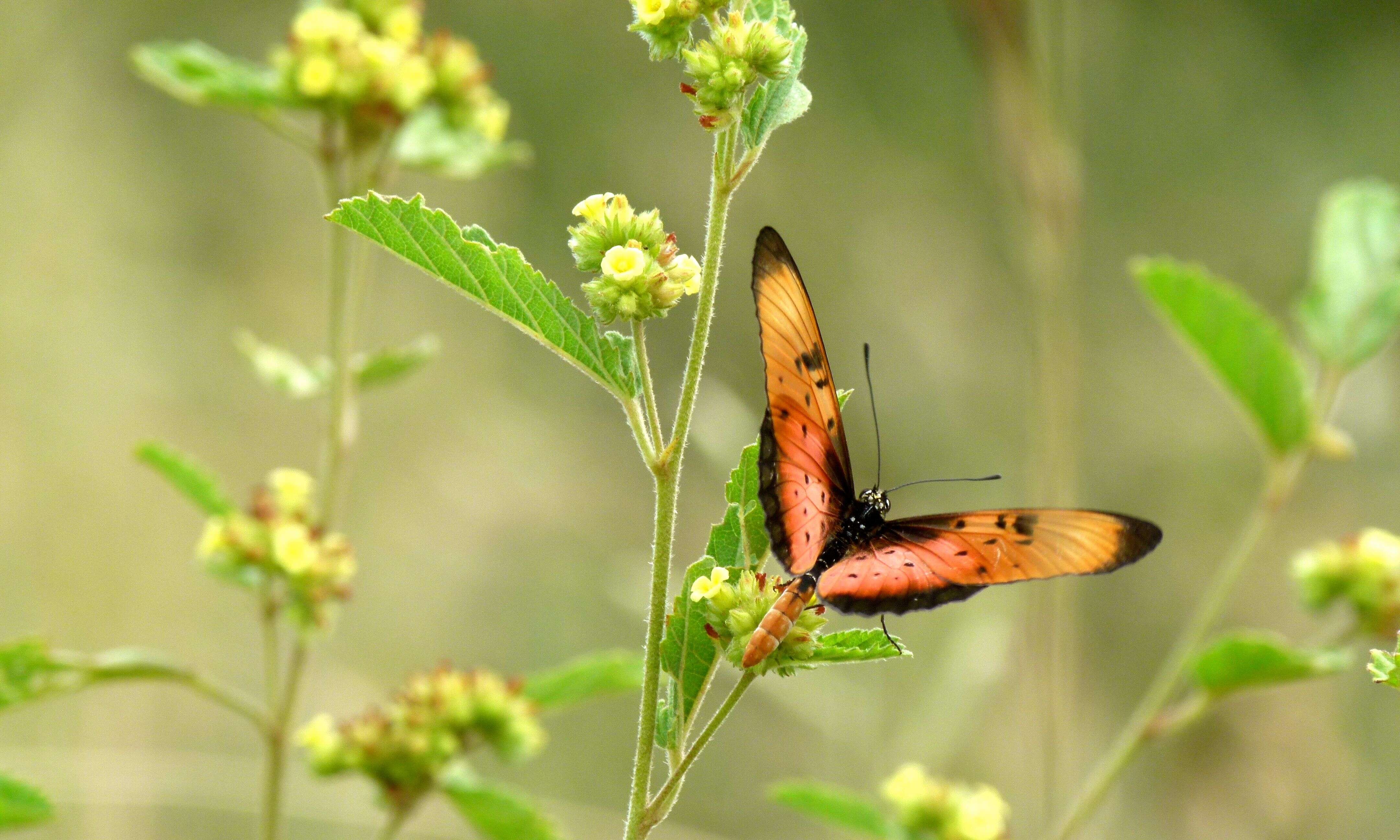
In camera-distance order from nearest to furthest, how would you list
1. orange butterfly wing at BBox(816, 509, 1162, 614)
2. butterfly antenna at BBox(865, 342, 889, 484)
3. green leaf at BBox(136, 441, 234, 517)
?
orange butterfly wing at BBox(816, 509, 1162, 614), butterfly antenna at BBox(865, 342, 889, 484), green leaf at BBox(136, 441, 234, 517)

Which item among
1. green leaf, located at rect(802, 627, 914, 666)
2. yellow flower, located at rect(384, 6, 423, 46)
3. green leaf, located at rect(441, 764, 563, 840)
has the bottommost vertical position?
green leaf, located at rect(441, 764, 563, 840)

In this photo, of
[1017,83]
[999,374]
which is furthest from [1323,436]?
[999,374]

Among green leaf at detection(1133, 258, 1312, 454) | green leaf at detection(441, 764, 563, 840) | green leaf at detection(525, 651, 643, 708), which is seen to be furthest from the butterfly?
green leaf at detection(1133, 258, 1312, 454)

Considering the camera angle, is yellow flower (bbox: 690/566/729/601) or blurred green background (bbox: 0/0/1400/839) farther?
blurred green background (bbox: 0/0/1400/839)

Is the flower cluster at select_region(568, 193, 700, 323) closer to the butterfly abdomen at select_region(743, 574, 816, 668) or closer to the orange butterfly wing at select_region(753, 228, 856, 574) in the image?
the orange butterfly wing at select_region(753, 228, 856, 574)

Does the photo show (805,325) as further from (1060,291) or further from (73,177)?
(73,177)

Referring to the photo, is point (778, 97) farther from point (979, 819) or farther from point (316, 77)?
point (979, 819)

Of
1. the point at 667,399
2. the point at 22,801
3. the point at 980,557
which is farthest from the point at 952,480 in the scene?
the point at 667,399

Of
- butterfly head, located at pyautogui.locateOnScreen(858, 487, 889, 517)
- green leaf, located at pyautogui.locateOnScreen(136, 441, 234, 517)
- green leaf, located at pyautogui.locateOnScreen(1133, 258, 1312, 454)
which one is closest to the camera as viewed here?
butterfly head, located at pyautogui.locateOnScreen(858, 487, 889, 517)
